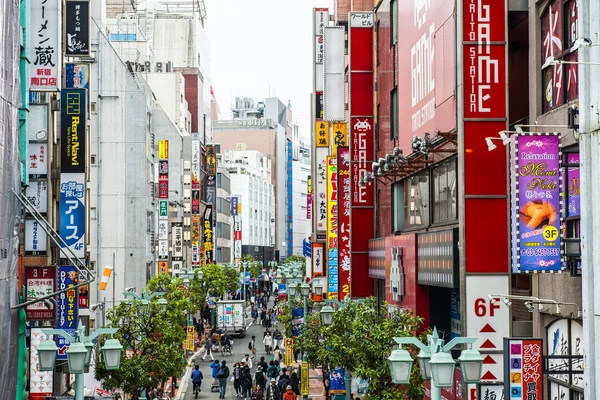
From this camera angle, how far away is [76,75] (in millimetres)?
51688

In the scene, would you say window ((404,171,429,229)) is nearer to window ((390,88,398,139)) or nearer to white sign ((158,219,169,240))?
window ((390,88,398,139))

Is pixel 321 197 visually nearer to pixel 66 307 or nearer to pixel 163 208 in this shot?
pixel 163 208

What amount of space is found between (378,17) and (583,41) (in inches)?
1185

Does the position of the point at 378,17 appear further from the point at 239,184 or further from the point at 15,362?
the point at 239,184

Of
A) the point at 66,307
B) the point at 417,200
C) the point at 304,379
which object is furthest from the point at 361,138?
the point at 66,307

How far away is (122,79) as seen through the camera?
261 ft

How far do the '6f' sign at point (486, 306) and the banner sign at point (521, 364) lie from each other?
586 cm

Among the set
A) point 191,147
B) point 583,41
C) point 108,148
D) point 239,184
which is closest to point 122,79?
point 108,148

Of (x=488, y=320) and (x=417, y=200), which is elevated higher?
(x=417, y=200)

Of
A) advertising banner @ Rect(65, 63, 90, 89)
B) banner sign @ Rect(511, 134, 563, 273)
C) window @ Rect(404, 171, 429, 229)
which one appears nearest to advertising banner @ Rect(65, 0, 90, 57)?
advertising banner @ Rect(65, 63, 90, 89)

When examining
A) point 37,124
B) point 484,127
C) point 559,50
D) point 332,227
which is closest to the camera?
point 559,50

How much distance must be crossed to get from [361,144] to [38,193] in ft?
47.1

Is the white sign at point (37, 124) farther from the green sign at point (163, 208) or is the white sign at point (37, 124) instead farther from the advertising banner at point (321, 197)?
the green sign at point (163, 208)

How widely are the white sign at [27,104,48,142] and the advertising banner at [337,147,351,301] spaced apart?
16.1 m
